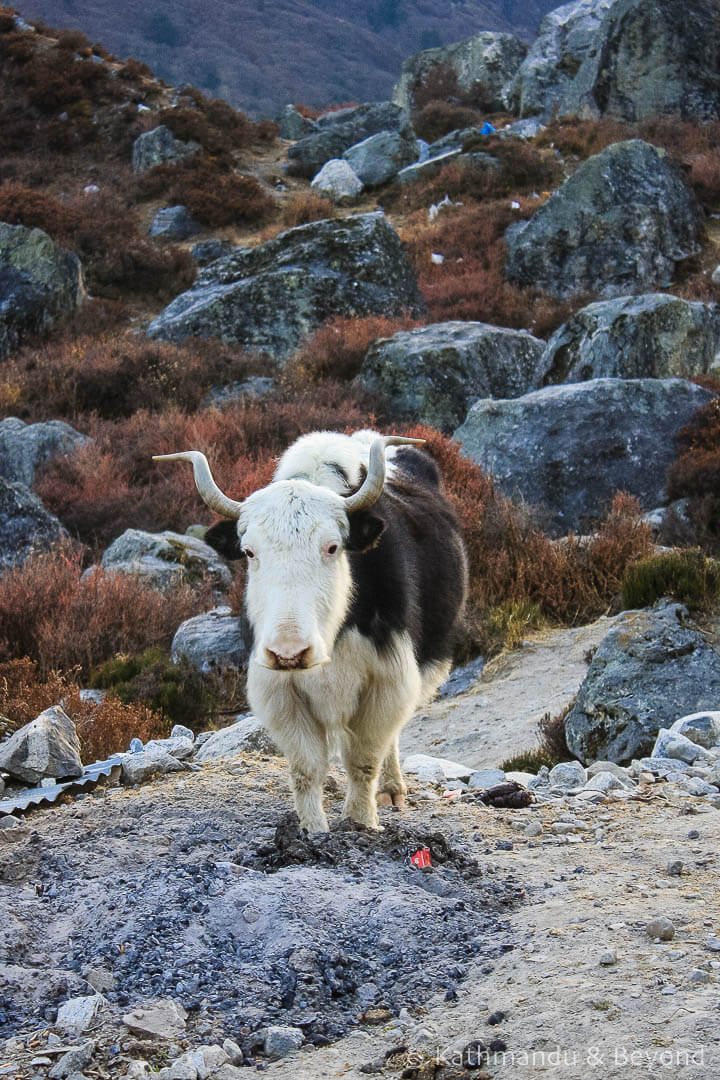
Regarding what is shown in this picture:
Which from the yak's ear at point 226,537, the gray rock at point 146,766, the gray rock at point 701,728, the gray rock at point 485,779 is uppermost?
the yak's ear at point 226,537

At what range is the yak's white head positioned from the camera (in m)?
3.86

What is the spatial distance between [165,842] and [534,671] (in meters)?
4.70

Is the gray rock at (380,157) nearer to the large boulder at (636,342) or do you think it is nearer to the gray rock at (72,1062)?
the large boulder at (636,342)

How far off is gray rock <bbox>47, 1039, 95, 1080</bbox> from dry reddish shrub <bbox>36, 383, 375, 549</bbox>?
357 inches

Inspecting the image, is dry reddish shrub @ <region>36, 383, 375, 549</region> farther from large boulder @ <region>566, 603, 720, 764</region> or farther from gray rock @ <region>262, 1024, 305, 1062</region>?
gray rock @ <region>262, 1024, 305, 1062</region>

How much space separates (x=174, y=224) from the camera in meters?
26.6

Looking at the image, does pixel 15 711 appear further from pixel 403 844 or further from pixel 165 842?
pixel 403 844

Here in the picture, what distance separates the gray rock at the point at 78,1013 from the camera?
2994mm

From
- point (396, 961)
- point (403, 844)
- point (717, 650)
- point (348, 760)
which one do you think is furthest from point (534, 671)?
point (396, 961)

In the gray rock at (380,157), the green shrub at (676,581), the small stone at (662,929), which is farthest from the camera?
the gray rock at (380,157)

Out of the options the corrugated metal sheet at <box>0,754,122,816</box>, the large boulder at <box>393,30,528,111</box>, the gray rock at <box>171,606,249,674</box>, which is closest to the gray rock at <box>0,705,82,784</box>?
the corrugated metal sheet at <box>0,754,122,816</box>

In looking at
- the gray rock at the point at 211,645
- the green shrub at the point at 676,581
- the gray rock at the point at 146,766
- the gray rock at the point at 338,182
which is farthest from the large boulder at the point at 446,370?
the gray rock at the point at 338,182

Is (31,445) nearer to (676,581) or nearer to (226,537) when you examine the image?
(676,581)

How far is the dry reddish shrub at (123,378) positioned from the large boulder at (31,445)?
1.26 metres
